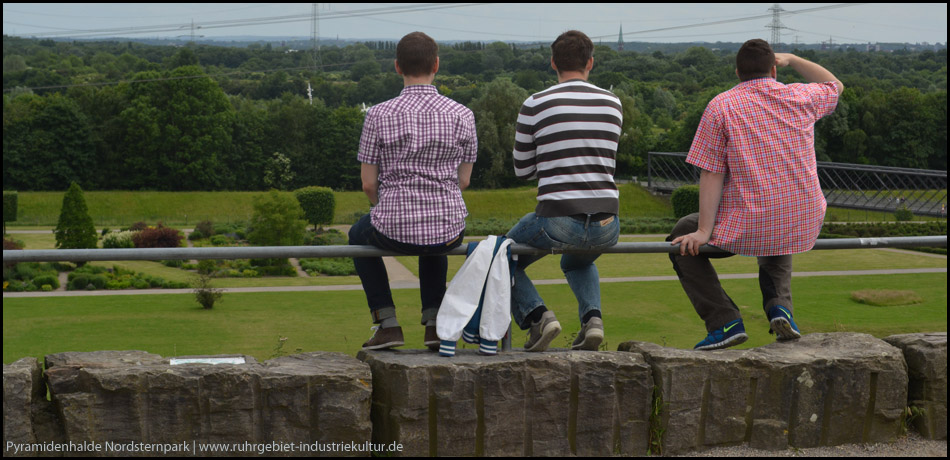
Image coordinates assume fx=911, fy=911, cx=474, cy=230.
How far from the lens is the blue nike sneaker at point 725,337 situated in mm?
4145

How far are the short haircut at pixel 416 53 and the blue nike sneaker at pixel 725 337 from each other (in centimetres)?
177

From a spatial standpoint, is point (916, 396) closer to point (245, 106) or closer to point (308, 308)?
point (308, 308)

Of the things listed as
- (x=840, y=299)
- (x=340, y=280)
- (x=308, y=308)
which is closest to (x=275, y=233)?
(x=340, y=280)

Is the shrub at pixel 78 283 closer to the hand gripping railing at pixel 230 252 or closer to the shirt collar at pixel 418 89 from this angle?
the hand gripping railing at pixel 230 252

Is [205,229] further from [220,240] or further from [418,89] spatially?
[418,89]

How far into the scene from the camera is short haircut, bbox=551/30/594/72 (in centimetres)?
411

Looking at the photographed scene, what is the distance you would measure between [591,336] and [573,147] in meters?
0.84

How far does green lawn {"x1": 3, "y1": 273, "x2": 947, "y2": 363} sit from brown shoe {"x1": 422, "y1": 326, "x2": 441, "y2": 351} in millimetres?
19565

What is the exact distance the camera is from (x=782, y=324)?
4199 millimetres

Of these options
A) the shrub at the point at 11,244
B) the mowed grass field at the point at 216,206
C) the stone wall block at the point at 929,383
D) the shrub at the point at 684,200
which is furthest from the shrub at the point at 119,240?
the stone wall block at the point at 929,383

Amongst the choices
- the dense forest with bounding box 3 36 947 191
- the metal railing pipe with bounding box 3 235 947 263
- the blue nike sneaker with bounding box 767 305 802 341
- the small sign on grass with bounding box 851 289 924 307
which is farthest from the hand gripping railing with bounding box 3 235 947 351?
the dense forest with bounding box 3 36 947 191

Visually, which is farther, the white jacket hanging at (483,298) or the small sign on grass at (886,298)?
the small sign on grass at (886,298)

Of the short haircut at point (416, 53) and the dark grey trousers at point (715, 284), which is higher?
the short haircut at point (416, 53)

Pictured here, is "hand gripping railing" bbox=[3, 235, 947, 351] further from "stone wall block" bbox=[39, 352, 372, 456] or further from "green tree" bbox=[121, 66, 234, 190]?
"green tree" bbox=[121, 66, 234, 190]
